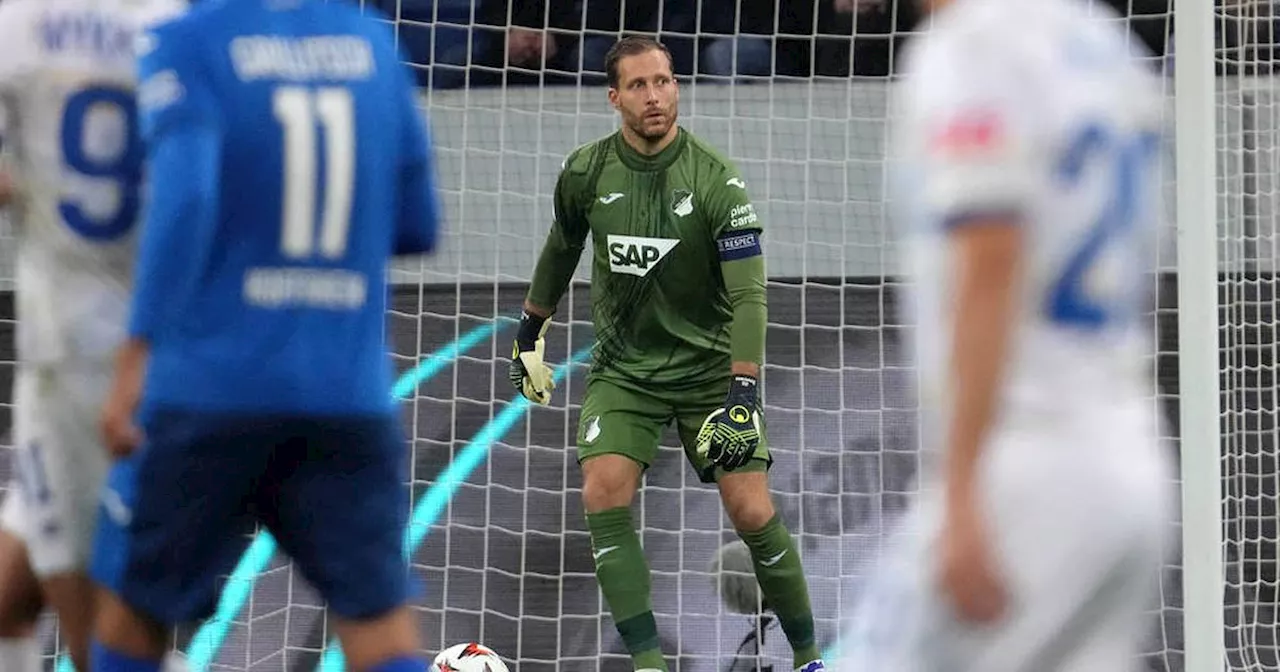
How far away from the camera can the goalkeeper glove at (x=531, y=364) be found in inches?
269

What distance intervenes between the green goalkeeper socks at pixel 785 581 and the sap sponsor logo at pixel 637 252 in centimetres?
91

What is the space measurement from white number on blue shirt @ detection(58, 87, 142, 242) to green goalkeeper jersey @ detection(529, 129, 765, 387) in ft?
9.54

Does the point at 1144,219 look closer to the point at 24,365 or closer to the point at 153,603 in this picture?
the point at 153,603

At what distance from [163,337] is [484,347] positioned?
4807 mm

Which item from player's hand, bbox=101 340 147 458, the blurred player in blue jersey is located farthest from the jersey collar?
player's hand, bbox=101 340 147 458

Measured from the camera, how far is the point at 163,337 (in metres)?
3.24

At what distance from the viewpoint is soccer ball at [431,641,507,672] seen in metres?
6.28

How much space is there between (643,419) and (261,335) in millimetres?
3384

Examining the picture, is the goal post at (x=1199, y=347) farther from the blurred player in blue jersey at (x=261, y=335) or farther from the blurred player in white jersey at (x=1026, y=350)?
the blurred player in white jersey at (x=1026, y=350)

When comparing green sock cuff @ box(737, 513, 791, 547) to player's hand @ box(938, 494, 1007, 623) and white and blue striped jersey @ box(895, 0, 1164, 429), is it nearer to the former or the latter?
white and blue striped jersey @ box(895, 0, 1164, 429)

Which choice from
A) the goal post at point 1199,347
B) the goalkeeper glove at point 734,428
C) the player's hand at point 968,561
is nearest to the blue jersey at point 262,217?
the player's hand at point 968,561

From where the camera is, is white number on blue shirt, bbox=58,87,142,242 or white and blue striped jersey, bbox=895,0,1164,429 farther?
white number on blue shirt, bbox=58,87,142,242

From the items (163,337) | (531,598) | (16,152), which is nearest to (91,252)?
(16,152)

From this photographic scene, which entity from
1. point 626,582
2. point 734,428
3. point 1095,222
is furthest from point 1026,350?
point 626,582
